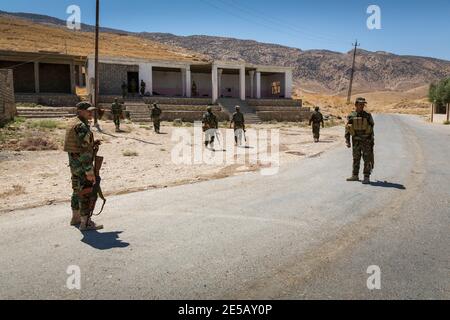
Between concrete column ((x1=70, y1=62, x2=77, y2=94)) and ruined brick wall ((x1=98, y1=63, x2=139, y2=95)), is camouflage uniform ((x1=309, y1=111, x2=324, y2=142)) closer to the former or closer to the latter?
ruined brick wall ((x1=98, y1=63, x2=139, y2=95))

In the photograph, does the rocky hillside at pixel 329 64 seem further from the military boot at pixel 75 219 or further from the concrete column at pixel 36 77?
the military boot at pixel 75 219

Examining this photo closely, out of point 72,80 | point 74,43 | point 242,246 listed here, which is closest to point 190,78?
point 72,80

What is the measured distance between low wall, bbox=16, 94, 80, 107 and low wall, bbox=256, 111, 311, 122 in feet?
46.7

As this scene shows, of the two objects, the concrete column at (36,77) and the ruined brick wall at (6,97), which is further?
the concrete column at (36,77)

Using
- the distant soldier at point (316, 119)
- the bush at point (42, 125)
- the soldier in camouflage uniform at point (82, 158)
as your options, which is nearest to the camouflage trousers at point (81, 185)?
the soldier in camouflage uniform at point (82, 158)

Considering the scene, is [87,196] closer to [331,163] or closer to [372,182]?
[372,182]

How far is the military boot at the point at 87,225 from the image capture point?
5.33 metres

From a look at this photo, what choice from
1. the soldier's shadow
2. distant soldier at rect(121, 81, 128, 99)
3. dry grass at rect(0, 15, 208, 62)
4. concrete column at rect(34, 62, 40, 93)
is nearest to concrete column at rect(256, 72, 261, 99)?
distant soldier at rect(121, 81, 128, 99)

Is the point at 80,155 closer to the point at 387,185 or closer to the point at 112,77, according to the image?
the point at 387,185

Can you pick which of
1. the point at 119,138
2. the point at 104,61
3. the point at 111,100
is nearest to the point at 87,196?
the point at 119,138

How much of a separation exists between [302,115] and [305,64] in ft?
402

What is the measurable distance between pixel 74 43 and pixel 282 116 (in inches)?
2056

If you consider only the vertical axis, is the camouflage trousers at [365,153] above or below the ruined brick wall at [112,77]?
below

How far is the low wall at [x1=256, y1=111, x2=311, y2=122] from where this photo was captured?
34.5m
